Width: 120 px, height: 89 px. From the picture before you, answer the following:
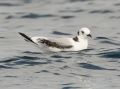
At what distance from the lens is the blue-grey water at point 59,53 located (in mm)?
15953

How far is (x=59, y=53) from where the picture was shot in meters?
19.3

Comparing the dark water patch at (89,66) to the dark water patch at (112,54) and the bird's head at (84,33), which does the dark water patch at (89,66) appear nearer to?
the dark water patch at (112,54)

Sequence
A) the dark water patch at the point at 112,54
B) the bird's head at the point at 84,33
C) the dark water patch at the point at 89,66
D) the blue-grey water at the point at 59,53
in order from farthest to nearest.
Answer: the bird's head at the point at 84,33, the dark water patch at the point at 112,54, the dark water patch at the point at 89,66, the blue-grey water at the point at 59,53

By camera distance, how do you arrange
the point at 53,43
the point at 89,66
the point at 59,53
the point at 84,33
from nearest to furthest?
the point at 89,66, the point at 53,43, the point at 59,53, the point at 84,33

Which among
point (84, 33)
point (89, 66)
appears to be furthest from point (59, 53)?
point (89, 66)

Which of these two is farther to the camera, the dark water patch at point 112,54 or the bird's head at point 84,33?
the bird's head at point 84,33

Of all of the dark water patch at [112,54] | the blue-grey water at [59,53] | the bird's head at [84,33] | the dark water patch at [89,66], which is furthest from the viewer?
the bird's head at [84,33]

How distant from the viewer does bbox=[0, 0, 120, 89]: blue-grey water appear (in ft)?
52.3

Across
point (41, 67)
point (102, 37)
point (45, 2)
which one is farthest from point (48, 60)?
point (45, 2)

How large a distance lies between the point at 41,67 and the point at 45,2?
1240 centimetres

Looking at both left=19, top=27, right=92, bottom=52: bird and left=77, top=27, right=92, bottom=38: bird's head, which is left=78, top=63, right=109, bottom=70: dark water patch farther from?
left=77, top=27, right=92, bottom=38: bird's head

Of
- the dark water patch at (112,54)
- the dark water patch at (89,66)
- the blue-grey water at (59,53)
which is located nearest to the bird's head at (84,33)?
the blue-grey water at (59,53)

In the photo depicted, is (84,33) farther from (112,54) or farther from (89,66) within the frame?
(89,66)

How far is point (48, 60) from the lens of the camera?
18.3m
